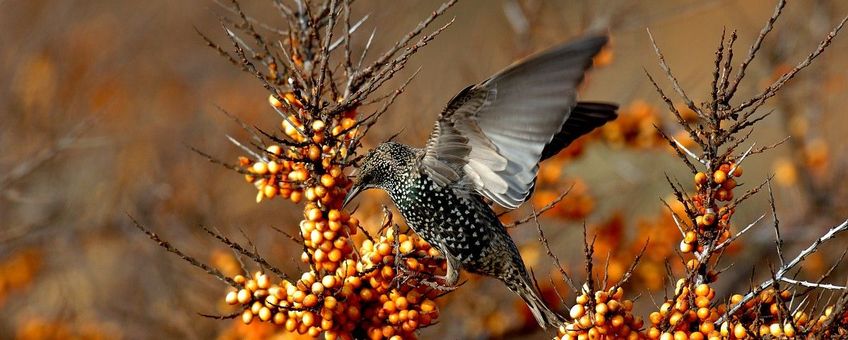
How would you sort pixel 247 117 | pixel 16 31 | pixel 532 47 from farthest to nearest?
pixel 247 117 < pixel 16 31 < pixel 532 47

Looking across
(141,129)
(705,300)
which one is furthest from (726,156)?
(141,129)

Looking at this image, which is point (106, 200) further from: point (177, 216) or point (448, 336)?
point (448, 336)

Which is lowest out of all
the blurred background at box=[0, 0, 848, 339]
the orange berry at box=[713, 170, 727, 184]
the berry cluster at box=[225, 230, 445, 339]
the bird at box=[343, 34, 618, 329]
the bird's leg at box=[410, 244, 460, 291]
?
the berry cluster at box=[225, 230, 445, 339]

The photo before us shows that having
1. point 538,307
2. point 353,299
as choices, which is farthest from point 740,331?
point 353,299

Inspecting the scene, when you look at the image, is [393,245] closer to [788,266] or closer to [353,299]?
[353,299]

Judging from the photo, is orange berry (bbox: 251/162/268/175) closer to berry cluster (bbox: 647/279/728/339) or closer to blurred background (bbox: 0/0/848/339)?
berry cluster (bbox: 647/279/728/339)

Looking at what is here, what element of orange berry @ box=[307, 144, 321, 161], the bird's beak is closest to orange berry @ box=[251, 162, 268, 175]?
orange berry @ box=[307, 144, 321, 161]

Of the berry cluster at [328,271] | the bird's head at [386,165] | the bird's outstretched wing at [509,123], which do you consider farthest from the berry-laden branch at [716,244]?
the bird's head at [386,165]
